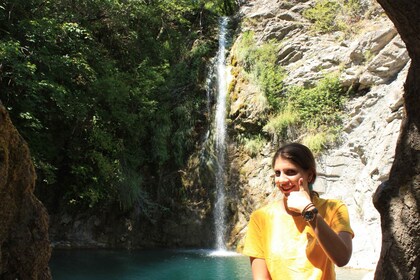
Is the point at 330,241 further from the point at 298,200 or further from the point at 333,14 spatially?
the point at 333,14

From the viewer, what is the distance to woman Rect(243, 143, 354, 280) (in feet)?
5.51

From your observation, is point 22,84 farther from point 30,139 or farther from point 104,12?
point 104,12

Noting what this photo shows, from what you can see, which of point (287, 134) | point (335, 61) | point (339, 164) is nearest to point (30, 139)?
point (287, 134)

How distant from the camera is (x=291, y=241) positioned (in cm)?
184

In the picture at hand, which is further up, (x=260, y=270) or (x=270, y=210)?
(x=270, y=210)

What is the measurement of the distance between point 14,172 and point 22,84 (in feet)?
26.0

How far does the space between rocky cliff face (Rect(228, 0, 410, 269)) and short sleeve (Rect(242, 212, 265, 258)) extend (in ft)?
26.2

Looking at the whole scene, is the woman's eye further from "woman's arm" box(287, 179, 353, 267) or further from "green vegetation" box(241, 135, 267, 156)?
"green vegetation" box(241, 135, 267, 156)

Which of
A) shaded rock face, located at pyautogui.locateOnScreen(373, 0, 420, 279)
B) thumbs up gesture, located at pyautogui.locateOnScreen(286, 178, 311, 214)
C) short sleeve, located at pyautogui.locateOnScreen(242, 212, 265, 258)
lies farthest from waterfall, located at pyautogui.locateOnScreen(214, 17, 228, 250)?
thumbs up gesture, located at pyautogui.locateOnScreen(286, 178, 311, 214)

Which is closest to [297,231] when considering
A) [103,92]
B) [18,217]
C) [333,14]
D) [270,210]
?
[270,210]

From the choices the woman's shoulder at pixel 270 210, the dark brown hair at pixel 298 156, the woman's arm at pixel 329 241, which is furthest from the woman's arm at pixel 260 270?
the dark brown hair at pixel 298 156

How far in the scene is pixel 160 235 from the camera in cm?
1466

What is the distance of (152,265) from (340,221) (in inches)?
390

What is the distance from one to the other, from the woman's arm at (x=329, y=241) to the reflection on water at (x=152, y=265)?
7801mm
